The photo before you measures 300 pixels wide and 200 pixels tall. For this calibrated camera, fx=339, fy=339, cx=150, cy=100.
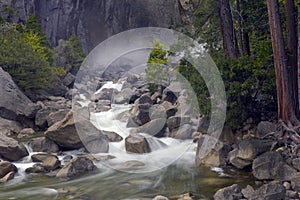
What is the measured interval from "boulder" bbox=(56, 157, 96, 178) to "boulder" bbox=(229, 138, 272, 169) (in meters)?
4.65

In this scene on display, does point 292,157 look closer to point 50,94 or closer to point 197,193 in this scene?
point 197,193

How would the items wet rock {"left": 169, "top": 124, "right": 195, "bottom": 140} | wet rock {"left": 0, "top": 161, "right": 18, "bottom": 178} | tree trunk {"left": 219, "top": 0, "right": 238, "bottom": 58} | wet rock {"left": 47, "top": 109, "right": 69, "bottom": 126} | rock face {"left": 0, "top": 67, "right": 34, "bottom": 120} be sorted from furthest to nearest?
1. rock face {"left": 0, "top": 67, "right": 34, "bottom": 120}
2. wet rock {"left": 47, "top": 109, "right": 69, "bottom": 126}
3. wet rock {"left": 169, "top": 124, "right": 195, "bottom": 140}
4. tree trunk {"left": 219, "top": 0, "right": 238, "bottom": 58}
5. wet rock {"left": 0, "top": 161, "right": 18, "bottom": 178}

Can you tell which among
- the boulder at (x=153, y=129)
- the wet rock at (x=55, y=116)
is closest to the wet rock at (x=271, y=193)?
the boulder at (x=153, y=129)

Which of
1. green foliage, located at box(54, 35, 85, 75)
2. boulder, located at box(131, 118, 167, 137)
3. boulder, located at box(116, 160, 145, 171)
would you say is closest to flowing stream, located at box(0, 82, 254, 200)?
boulder, located at box(116, 160, 145, 171)

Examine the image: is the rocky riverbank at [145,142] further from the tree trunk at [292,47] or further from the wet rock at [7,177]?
the tree trunk at [292,47]

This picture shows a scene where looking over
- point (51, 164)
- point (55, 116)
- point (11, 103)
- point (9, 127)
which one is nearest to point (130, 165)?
point (51, 164)

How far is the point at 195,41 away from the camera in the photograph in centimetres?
1494

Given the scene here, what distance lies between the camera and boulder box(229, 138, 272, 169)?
33.2 feet

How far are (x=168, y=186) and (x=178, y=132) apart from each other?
224 inches

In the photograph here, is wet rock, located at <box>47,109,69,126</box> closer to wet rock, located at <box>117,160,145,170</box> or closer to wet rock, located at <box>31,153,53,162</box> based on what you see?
wet rock, located at <box>31,153,53,162</box>

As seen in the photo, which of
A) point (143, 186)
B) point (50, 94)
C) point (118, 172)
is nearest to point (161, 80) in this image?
point (50, 94)

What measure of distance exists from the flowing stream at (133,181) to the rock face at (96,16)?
41.4 meters

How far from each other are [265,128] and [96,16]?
53.0m

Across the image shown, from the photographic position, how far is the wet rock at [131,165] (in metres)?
11.7
